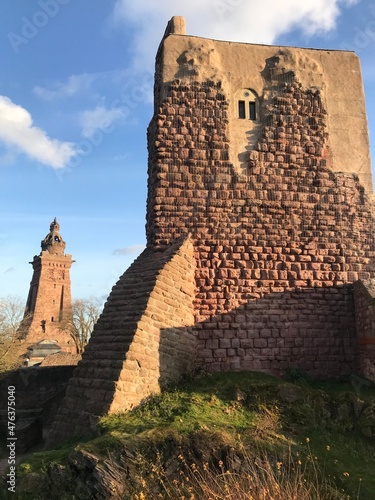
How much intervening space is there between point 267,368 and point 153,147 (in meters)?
5.58

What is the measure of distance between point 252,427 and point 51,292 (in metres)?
58.8

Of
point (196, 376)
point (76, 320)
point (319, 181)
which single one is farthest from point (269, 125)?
point (76, 320)

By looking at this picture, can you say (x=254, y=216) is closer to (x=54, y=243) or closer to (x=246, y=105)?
(x=246, y=105)

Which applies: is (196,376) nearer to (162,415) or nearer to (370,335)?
(162,415)

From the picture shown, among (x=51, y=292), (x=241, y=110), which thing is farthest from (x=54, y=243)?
(x=241, y=110)

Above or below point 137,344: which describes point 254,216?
above

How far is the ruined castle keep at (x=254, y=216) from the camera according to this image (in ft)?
29.7

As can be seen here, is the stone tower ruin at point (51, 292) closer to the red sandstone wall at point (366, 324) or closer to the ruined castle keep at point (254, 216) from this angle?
the ruined castle keep at point (254, 216)

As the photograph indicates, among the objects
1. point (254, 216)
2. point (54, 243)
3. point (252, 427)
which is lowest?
point (252, 427)

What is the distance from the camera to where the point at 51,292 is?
61.8m

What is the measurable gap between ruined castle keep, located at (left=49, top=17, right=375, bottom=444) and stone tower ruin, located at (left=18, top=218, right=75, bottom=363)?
160 ft

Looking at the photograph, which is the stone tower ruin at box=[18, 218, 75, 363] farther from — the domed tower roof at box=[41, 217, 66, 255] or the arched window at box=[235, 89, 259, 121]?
the arched window at box=[235, 89, 259, 121]

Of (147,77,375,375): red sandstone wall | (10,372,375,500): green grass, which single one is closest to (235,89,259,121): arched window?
(147,77,375,375): red sandstone wall

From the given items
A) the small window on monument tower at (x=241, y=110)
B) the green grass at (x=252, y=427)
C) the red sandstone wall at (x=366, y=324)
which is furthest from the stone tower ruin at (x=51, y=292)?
the green grass at (x=252, y=427)
